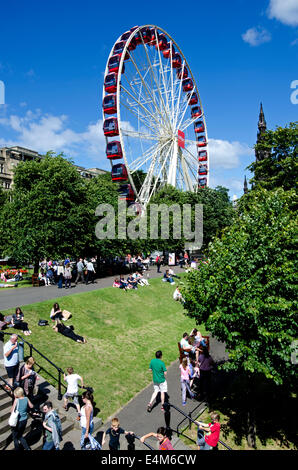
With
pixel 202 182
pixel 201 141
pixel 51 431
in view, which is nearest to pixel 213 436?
pixel 51 431

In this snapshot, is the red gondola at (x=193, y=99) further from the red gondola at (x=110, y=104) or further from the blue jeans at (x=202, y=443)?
the blue jeans at (x=202, y=443)

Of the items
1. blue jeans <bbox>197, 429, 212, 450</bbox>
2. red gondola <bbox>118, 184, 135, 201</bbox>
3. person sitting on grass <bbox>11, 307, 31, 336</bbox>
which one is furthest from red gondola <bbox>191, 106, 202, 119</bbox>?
blue jeans <bbox>197, 429, 212, 450</bbox>

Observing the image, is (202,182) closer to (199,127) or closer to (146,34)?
(199,127)

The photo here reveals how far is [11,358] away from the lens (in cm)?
859

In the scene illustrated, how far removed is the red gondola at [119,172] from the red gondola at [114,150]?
3.01ft

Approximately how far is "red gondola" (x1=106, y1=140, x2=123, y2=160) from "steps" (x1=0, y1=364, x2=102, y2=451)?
26.2 metres

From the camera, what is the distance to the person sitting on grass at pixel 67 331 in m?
13.3

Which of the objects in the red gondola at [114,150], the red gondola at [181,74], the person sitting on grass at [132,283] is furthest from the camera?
the red gondola at [181,74]

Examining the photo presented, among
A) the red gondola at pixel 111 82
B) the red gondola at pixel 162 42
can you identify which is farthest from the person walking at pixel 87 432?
the red gondola at pixel 162 42

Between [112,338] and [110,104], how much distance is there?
2541cm

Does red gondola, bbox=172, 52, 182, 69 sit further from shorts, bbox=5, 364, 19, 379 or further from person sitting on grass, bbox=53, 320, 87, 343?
shorts, bbox=5, 364, 19, 379

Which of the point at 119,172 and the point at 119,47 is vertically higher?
the point at 119,47

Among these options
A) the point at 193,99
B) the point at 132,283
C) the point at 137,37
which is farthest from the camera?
the point at 193,99
